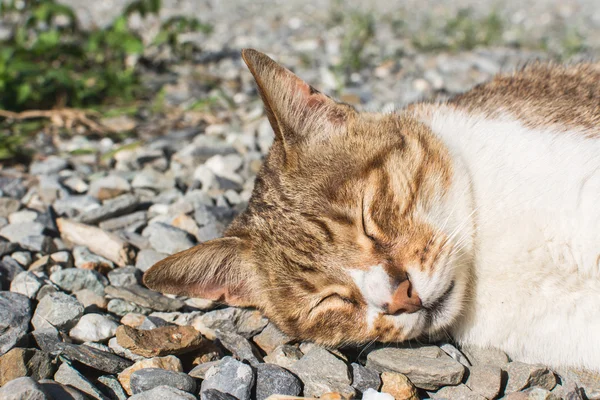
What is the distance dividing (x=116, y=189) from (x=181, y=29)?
286cm

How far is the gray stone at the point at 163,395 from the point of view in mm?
2383

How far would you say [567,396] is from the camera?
249 centimetres

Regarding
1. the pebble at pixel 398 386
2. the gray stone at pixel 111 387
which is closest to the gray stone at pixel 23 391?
the gray stone at pixel 111 387

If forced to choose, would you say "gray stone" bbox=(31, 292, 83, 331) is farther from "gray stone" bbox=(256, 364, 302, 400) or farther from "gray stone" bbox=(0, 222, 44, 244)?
"gray stone" bbox=(256, 364, 302, 400)

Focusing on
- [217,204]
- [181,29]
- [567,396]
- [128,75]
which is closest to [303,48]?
[181,29]

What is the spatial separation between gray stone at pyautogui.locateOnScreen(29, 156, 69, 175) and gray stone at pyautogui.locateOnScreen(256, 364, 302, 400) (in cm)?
272

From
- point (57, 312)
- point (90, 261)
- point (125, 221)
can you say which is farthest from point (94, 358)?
point (125, 221)

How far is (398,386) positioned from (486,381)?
0.37 m

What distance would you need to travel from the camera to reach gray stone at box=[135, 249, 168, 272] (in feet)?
11.6

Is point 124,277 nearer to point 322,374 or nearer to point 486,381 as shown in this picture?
point 322,374

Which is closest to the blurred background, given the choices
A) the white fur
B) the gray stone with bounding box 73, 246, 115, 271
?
the gray stone with bounding box 73, 246, 115, 271

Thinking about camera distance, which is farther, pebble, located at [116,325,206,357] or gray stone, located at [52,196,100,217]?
gray stone, located at [52,196,100,217]

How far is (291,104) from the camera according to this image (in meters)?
3.04

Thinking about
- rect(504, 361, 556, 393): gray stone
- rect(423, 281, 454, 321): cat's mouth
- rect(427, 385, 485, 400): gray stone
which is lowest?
rect(427, 385, 485, 400): gray stone
